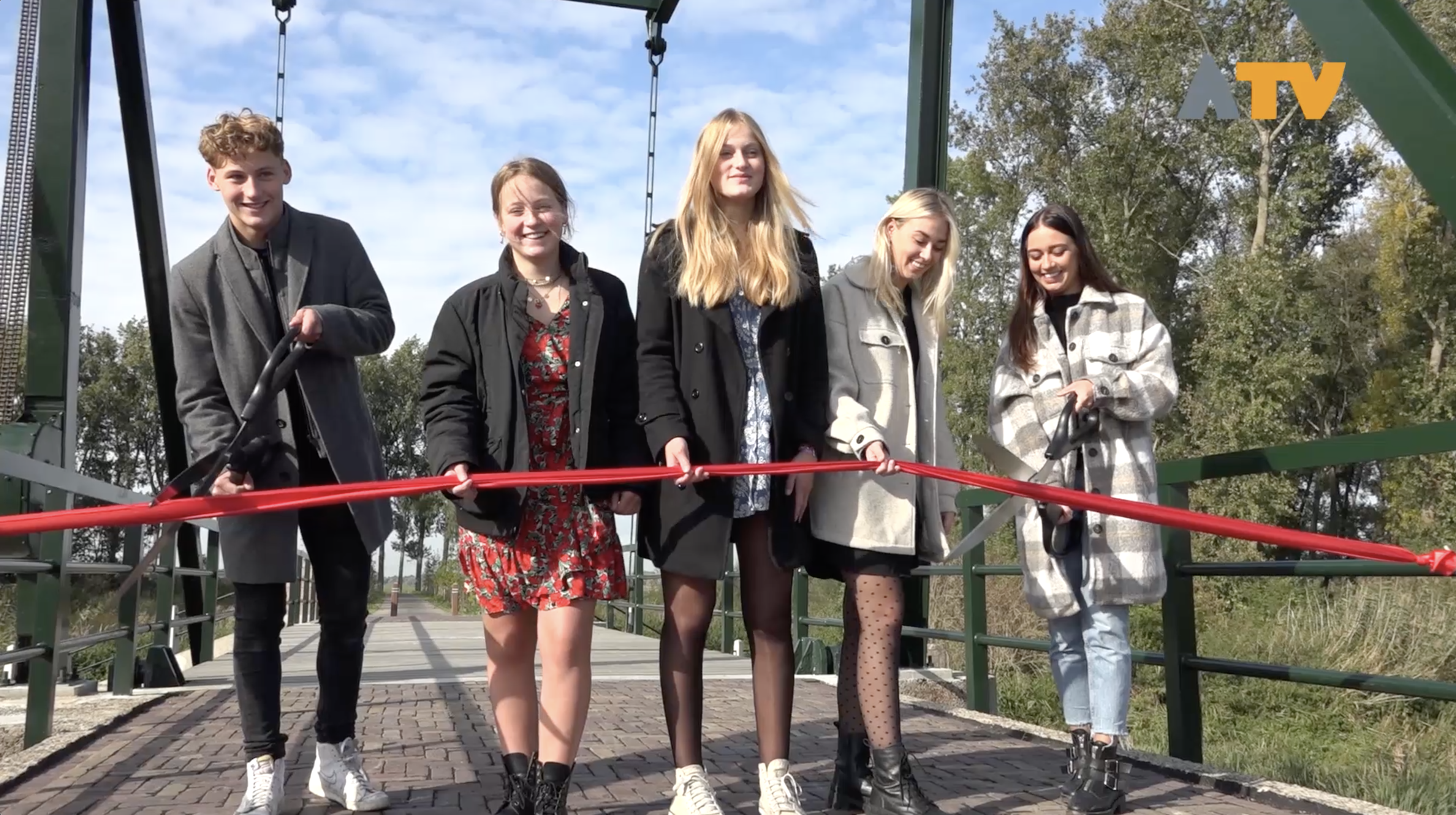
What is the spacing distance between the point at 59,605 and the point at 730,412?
115 inches

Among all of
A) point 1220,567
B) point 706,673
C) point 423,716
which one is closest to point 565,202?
point 1220,567

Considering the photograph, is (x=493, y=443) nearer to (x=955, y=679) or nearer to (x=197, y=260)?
(x=197, y=260)

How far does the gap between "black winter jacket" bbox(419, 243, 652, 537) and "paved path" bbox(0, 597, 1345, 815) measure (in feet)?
3.11

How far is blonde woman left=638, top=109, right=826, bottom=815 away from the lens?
9.99ft

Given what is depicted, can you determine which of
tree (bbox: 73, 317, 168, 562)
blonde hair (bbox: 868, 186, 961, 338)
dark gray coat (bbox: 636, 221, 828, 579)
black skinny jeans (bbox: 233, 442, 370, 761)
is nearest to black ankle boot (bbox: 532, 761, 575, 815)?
dark gray coat (bbox: 636, 221, 828, 579)

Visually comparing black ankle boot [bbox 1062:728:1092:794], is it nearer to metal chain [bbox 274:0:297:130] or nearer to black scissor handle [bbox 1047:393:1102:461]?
black scissor handle [bbox 1047:393:1102:461]

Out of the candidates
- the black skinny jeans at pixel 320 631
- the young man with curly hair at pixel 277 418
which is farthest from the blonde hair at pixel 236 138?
the black skinny jeans at pixel 320 631

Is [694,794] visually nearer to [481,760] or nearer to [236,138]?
[481,760]

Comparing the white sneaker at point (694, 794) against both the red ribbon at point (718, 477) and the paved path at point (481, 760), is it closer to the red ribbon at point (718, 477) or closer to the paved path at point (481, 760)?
the paved path at point (481, 760)

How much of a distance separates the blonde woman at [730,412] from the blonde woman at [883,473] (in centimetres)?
10

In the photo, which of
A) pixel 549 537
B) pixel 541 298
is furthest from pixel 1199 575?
pixel 541 298

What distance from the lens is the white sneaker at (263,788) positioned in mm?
3102

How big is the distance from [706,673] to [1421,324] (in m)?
23.5

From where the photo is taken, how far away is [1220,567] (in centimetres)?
399
